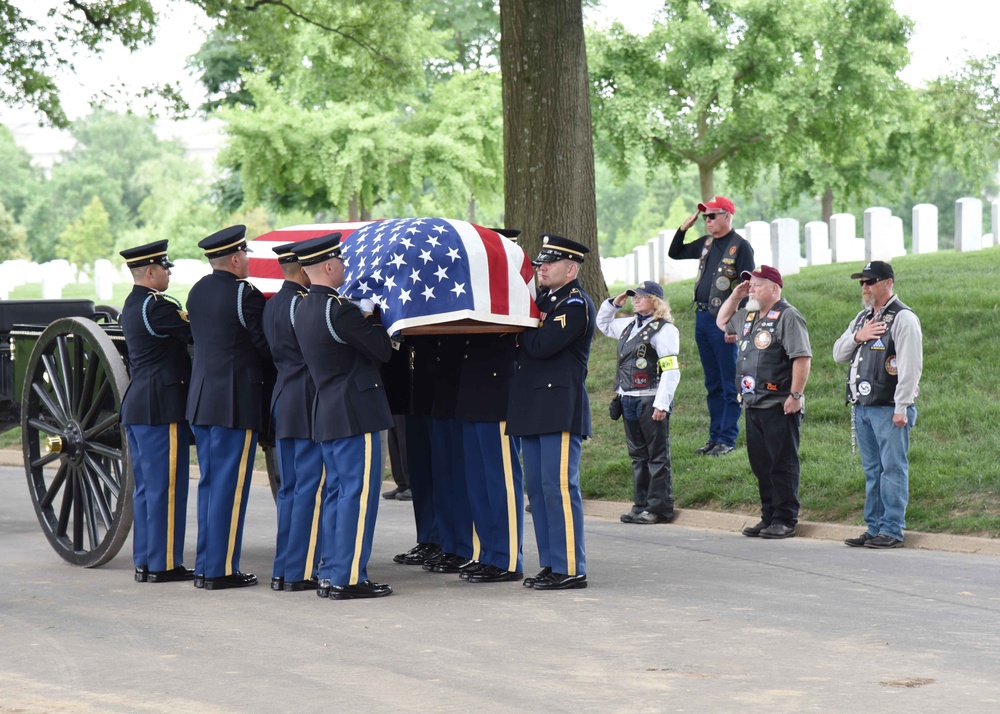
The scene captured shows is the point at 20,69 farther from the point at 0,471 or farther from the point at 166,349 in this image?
the point at 166,349

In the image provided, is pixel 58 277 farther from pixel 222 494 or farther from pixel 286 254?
pixel 286 254

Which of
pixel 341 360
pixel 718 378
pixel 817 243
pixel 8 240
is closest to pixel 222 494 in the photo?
pixel 341 360

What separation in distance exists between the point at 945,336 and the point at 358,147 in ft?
58.5

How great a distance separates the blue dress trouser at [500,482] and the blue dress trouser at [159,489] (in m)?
1.67

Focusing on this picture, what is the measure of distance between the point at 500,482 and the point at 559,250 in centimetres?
138

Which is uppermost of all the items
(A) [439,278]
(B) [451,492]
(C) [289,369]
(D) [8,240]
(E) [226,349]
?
(D) [8,240]

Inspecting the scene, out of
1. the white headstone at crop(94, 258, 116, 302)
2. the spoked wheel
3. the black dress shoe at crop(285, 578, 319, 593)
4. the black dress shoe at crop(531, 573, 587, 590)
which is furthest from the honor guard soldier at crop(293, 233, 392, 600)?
the white headstone at crop(94, 258, 116, 302)

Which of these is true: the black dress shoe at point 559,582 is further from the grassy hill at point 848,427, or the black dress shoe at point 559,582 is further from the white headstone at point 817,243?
the white headstone at point 817,243

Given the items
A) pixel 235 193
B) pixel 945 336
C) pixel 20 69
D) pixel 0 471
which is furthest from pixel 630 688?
pixel 235 193

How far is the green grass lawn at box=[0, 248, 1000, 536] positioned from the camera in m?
9.49

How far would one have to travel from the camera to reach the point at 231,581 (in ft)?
24.2

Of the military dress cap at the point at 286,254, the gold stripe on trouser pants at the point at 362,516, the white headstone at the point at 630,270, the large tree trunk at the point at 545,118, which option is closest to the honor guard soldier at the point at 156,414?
the military dress cap at the point at 286,254

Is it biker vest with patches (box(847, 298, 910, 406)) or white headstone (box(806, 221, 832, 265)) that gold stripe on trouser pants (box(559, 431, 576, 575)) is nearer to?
biker vest with patches (box(847, 298, 910, 406))

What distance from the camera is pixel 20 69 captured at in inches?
830
